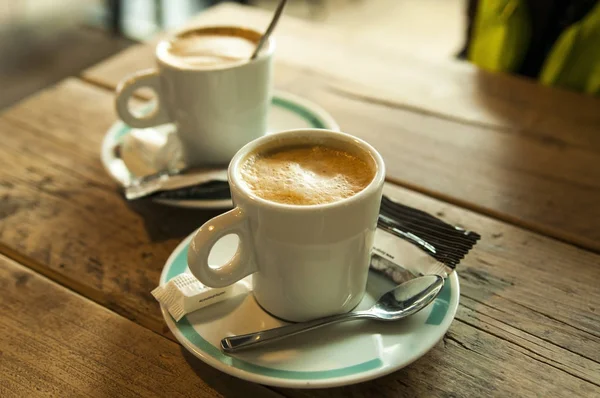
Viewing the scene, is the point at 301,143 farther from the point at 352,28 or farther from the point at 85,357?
the point at 352,28

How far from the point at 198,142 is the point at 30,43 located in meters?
2.25

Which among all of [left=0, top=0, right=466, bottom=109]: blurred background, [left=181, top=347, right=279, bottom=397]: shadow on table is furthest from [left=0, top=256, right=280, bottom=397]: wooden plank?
[left=0, top=0, right=466, bottom=109]: blurred background

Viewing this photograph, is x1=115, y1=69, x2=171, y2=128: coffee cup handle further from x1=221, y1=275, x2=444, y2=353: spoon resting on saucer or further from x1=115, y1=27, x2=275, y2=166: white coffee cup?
x1=221, y1=275, x2=444, y2=353: spoon resting on saucer

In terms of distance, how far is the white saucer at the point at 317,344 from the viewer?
530 millimetres

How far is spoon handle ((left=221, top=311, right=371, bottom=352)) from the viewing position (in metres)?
0.55

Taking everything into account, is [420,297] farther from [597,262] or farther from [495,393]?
[597,262]

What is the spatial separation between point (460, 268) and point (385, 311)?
152mm

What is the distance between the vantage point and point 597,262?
28.0 inches

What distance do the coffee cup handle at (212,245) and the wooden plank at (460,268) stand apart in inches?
4.2

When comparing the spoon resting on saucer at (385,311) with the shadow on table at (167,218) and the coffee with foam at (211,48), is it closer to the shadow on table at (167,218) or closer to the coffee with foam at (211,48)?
the shadow on table at (167,218)

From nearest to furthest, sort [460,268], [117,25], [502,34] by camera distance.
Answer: [460,268], [502,34], [117,25]

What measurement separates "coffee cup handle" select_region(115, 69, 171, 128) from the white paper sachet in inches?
11.9

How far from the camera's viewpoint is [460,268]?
70cm

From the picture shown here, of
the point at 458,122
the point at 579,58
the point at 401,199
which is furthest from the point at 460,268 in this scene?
the point at 579,58
